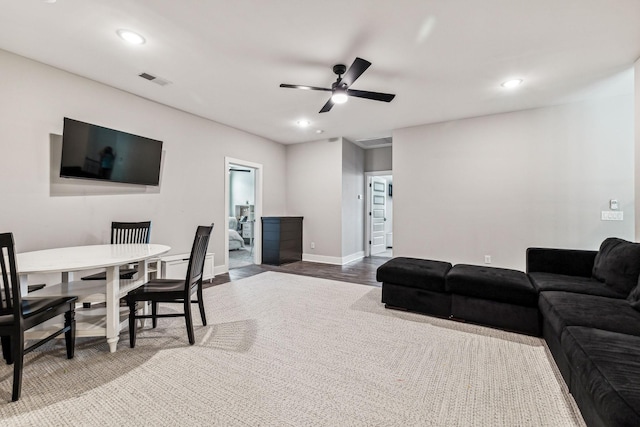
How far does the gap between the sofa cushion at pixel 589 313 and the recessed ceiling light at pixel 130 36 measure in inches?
160

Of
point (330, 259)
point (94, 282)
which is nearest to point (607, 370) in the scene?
point (94, 282)

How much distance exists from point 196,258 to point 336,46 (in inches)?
92.6

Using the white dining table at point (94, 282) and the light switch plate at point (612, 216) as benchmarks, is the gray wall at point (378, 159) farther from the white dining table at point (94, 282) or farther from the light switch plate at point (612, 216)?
the white dining table at point (94, 282)

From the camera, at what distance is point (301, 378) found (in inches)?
77.1

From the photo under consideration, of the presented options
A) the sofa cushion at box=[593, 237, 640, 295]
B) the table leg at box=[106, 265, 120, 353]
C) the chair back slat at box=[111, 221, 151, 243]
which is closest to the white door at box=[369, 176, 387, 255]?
the sofa cushion at box=[593, 237, 640, 295]

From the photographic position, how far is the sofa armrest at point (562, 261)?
2.99 metres

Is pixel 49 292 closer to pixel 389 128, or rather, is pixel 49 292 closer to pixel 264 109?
pixel 264 109

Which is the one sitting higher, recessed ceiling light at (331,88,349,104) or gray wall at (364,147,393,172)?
gray wall at (364,147,393,172)

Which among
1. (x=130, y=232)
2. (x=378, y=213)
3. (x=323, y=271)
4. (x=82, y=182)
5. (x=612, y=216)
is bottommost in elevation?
(x=323, y=271)

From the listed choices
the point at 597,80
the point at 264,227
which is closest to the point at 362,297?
the point at 264,227

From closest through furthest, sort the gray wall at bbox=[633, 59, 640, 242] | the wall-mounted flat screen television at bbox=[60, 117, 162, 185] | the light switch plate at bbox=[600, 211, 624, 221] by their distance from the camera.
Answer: the gray wall at bbox=[633, 59, 640, 242]
the wall-mounted flat screen television at bbox=[60, 117, 162, 185]
the light switch plate at bbox=[600, 211, 624, 221]

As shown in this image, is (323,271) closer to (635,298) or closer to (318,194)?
(318,194)

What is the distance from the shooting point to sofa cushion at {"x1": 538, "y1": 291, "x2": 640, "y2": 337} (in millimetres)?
1783

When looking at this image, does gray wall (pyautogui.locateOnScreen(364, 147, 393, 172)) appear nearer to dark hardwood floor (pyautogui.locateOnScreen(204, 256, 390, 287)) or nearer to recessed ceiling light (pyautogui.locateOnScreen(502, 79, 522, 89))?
dark hardwood floor (pyautogui.locateOnScreen(204, 256, 390, 287))
